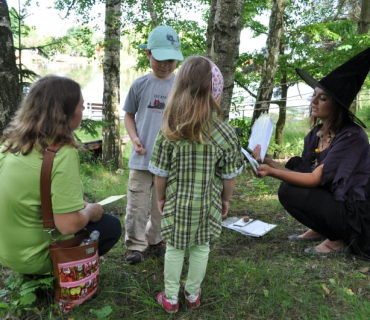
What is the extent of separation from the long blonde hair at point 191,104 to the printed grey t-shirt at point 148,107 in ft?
2.35

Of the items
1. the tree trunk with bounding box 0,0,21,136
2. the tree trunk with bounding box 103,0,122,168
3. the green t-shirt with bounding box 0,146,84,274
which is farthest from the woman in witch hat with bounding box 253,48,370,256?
the tree trunk with bounding box 103,0,122,168

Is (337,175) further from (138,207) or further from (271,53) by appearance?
(271,53)

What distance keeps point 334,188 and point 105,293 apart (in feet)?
6.07

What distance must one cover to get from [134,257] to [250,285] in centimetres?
91

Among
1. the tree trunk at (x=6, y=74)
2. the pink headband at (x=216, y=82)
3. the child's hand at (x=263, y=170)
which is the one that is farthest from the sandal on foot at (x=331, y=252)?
the tree trunk at (x=6, y=74)

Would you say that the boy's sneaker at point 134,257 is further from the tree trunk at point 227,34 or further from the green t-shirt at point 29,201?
the tree trunk at point 227,34

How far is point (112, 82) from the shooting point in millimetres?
7062

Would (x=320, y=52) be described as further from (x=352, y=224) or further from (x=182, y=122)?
(x=182, y=122)

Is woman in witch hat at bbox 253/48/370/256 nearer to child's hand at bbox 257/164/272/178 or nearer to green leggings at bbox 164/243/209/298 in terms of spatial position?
child's hand at bbox 257/164/272/178

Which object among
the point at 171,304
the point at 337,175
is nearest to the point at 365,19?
the point at 337,175

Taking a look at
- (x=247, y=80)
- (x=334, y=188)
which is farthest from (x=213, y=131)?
(x=247, y=80)

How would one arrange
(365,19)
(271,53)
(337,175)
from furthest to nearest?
1. (365,19)
2. (271,53)
3. (337,175)

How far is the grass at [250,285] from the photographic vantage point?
2.01 meters

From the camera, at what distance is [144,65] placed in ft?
32.2
